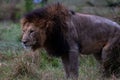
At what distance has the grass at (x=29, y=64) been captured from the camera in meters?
9.73

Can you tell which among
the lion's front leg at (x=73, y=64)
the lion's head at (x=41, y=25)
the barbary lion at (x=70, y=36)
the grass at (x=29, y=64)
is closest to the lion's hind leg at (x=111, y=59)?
the barbary lion at (x=70, y=36)

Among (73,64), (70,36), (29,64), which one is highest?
(70,36)

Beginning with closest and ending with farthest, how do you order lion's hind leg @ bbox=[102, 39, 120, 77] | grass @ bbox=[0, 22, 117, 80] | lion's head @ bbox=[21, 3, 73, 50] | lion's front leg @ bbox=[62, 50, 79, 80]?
lion's head @ bbox=[21, 3, 73, 50] < lion's front leg @ bbox=[62, 50, 79, 80] < grass @ bbox=[0, 22, 117, 80] < lion's hind leg @ bbox=[102, 39, 120, 77]

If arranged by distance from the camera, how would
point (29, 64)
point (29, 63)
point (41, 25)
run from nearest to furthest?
point (41, 25), point (29, 64), point (29, 63)

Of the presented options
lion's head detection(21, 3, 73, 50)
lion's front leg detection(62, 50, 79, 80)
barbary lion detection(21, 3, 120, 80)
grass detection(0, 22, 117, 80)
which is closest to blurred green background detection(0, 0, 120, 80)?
grass detection(0, 22, 117, 80)

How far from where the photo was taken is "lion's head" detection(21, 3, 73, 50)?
9359 millimetres

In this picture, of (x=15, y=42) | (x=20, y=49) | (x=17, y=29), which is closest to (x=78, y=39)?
(x=20, y=49)

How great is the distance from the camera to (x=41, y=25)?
946 cm

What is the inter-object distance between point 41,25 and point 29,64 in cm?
79

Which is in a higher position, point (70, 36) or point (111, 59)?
point (70, 36)

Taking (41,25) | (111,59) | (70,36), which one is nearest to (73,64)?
(70,36)

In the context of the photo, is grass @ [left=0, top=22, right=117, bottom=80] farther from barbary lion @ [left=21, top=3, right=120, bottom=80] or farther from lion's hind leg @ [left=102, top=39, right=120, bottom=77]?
barbary lion @ [left=21, top=3, right=120, bottom=80]

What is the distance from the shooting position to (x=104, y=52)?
10.1 meters

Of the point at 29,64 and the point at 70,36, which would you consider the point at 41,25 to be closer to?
the point at 70,36
